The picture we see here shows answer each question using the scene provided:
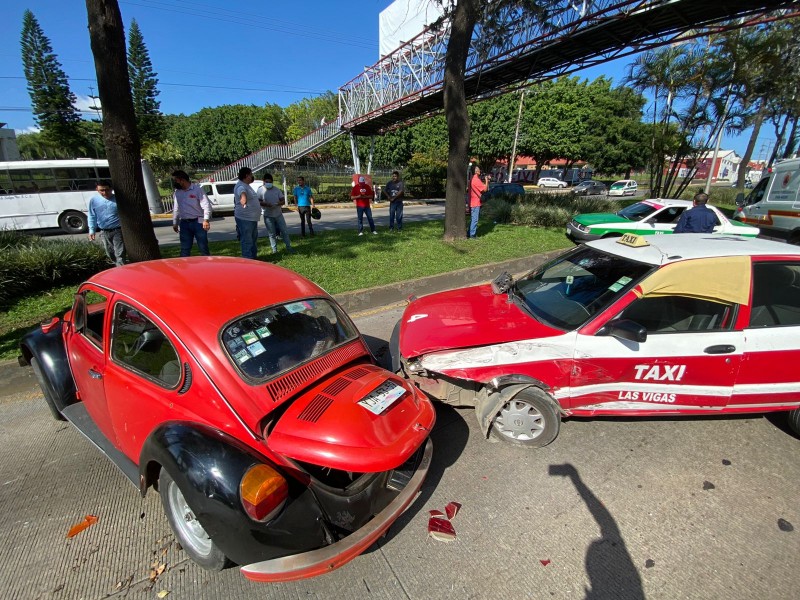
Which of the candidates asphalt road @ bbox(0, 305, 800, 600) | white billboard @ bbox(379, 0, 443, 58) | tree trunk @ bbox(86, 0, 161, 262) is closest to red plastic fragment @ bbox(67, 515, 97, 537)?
asphalt road @ bbox(0, 305, 800, 600)

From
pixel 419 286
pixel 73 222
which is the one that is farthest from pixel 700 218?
pixel 73 222

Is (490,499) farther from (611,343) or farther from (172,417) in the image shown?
(172,417)

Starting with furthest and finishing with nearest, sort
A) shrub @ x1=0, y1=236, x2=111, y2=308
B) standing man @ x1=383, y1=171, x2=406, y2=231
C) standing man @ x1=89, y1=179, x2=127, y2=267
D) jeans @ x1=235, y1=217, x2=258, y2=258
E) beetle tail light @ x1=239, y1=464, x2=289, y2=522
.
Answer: standing man @ x1=383, y1=171, x2=406, y2=231
jeans @ x1=235, y1=217, x2=258, y2=258
standing man @ x1=89, y1=179, x2=127, y2=267
shrub @ x1=0, y1=236, x2=111, y2=308
beetle tail light @ x1=239, y1=464, x2=289, y2=522

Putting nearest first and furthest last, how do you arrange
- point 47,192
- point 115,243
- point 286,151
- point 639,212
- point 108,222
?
point 108,222 → point 115,243 → point 639,212 → point 47,192 → point 286,151

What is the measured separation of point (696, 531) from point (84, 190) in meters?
20.1

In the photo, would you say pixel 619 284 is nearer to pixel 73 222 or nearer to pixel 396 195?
pixel 396 195

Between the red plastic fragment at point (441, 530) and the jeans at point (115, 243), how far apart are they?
6858mm

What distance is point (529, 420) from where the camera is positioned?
2893 millimetres

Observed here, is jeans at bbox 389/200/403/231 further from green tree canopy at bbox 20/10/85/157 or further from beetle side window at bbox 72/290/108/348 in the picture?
green tree canopy at bbox 20/10/85/157

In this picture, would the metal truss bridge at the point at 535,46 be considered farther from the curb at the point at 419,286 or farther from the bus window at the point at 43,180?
the bus window at the point at 43,180

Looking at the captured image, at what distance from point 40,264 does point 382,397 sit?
6.78 m

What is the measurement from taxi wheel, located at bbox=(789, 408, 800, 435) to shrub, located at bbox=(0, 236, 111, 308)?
9.19 metres

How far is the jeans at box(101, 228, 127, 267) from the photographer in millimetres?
6488

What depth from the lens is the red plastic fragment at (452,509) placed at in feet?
7.64
